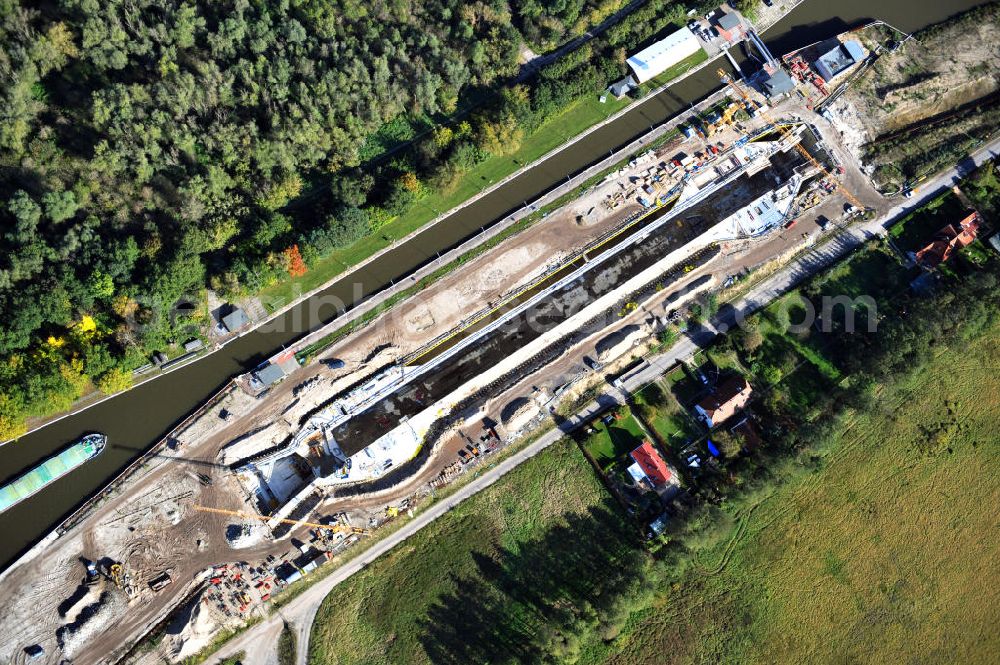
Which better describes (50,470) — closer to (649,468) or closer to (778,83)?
(649,468)

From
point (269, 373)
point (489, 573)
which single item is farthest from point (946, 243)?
point (269, 373)

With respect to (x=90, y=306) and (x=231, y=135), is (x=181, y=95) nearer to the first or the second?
(x=231, y=135)

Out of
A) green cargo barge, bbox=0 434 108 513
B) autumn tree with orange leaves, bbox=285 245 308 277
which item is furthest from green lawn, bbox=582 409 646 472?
green cargo barge, bbox=0 434 108 513

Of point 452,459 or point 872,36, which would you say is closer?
point 452,459

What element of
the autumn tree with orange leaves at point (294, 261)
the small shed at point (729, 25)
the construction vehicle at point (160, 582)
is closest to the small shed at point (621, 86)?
the small shed at point (729, 25)

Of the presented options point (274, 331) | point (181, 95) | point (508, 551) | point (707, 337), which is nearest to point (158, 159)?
point (181, 95)

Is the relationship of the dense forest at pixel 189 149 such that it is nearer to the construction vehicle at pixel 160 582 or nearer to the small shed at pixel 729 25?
the construction vehicle at pixel 160 582
